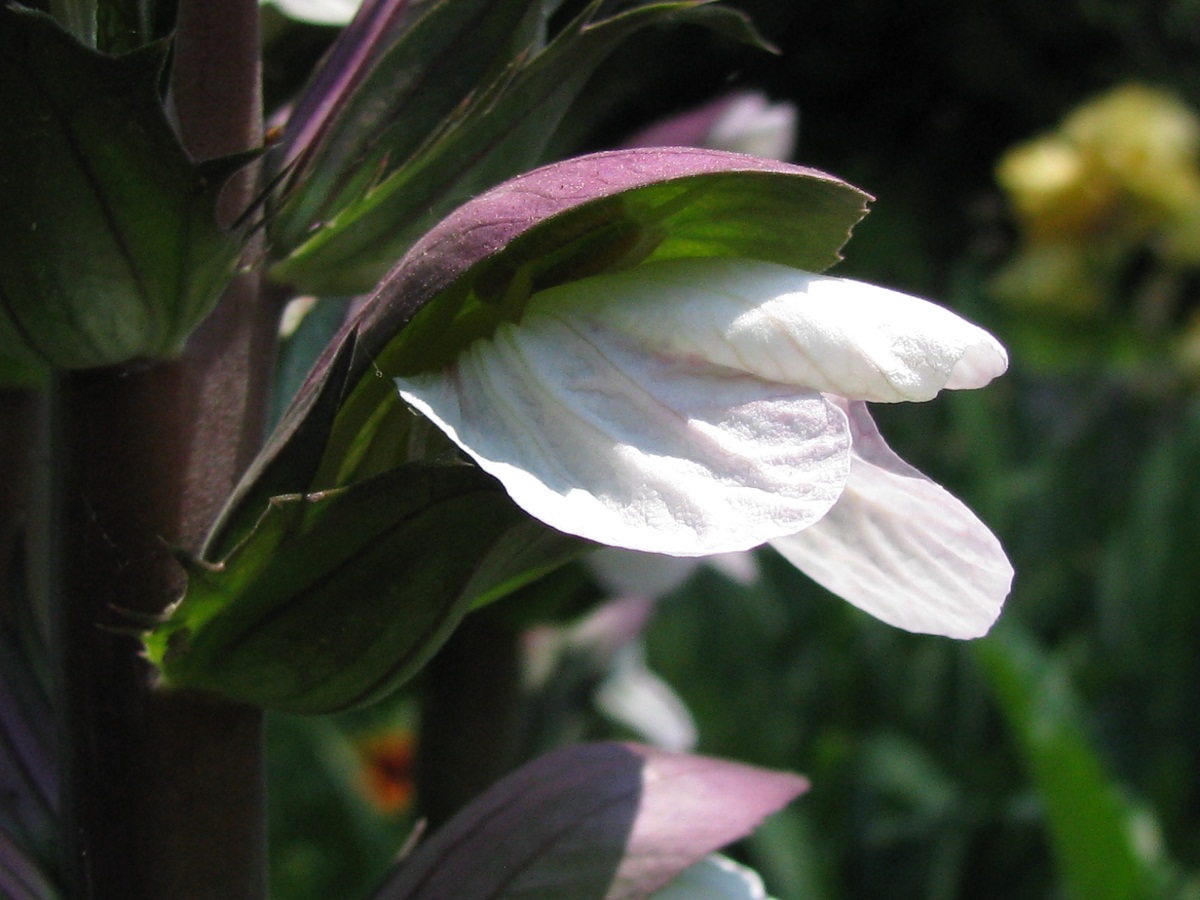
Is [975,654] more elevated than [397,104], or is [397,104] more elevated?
[397,104]

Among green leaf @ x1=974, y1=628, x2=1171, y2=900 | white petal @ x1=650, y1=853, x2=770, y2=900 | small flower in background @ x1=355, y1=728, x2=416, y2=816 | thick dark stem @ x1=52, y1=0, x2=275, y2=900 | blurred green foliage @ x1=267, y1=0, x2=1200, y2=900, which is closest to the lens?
thick dark stem @ x1=52, y1=0, x2=275, y2=900

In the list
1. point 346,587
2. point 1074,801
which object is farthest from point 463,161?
point 1074,801

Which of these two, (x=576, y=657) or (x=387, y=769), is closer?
(x=576, y=657)

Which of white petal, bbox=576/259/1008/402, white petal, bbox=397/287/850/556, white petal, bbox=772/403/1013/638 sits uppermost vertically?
white petal, bbox=576/259/1008/402

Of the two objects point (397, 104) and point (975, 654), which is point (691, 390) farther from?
point (975, 654)

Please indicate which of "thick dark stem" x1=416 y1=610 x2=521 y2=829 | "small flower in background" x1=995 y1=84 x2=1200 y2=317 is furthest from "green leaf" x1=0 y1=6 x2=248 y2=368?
"small flower in background" x1=995 y1=84 x2=1200 y2=317

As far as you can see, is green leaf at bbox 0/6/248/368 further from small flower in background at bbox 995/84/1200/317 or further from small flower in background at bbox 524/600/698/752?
small flower in background at bbox 995/84/1200/317

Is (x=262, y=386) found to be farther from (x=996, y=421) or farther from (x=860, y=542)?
(x=996, y=421)
